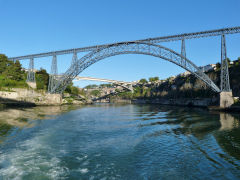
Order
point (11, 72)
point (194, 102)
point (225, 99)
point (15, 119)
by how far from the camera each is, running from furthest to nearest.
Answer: point (194, 102), point (11, 72), point (225, 99), point (15, 119)

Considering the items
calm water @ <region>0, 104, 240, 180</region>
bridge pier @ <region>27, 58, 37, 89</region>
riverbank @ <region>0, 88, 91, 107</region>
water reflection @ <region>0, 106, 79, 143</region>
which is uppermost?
bridge pier @ <region>27, 58, 37, 89</region>

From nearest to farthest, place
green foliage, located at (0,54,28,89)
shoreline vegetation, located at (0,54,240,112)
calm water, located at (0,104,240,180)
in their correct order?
calm water, located at (0,104,240,180) < shoreline vegetation, located at (0,54,240,112) < green foliage, located at (0,54,28,89)

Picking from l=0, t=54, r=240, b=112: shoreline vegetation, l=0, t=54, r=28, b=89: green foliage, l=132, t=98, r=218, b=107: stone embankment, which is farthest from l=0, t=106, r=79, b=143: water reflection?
l=132, t=98, r=218, b=107: stone embankment

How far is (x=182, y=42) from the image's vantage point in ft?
128

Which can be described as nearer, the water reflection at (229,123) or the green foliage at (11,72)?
the water reflection at (229,123)

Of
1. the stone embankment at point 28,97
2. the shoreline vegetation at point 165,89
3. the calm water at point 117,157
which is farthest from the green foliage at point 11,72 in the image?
the calm water at point 117,157

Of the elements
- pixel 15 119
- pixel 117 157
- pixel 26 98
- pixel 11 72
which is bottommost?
pixel 117 157

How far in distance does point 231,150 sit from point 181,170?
4420 millimetres

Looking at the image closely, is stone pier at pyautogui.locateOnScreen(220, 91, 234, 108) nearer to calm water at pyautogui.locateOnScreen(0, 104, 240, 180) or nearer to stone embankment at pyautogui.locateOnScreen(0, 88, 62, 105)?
calm water at pyautogui.locateOnScreen(0, 104, 240, 180)

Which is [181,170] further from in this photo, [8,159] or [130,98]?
[130,98]

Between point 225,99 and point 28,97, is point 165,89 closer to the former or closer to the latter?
point 225,99

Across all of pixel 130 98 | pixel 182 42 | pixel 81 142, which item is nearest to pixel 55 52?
pixel 182 42

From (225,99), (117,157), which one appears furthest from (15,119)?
(225,99)

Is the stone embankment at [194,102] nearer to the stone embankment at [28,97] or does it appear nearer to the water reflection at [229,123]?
the water reflection at [229,123]
